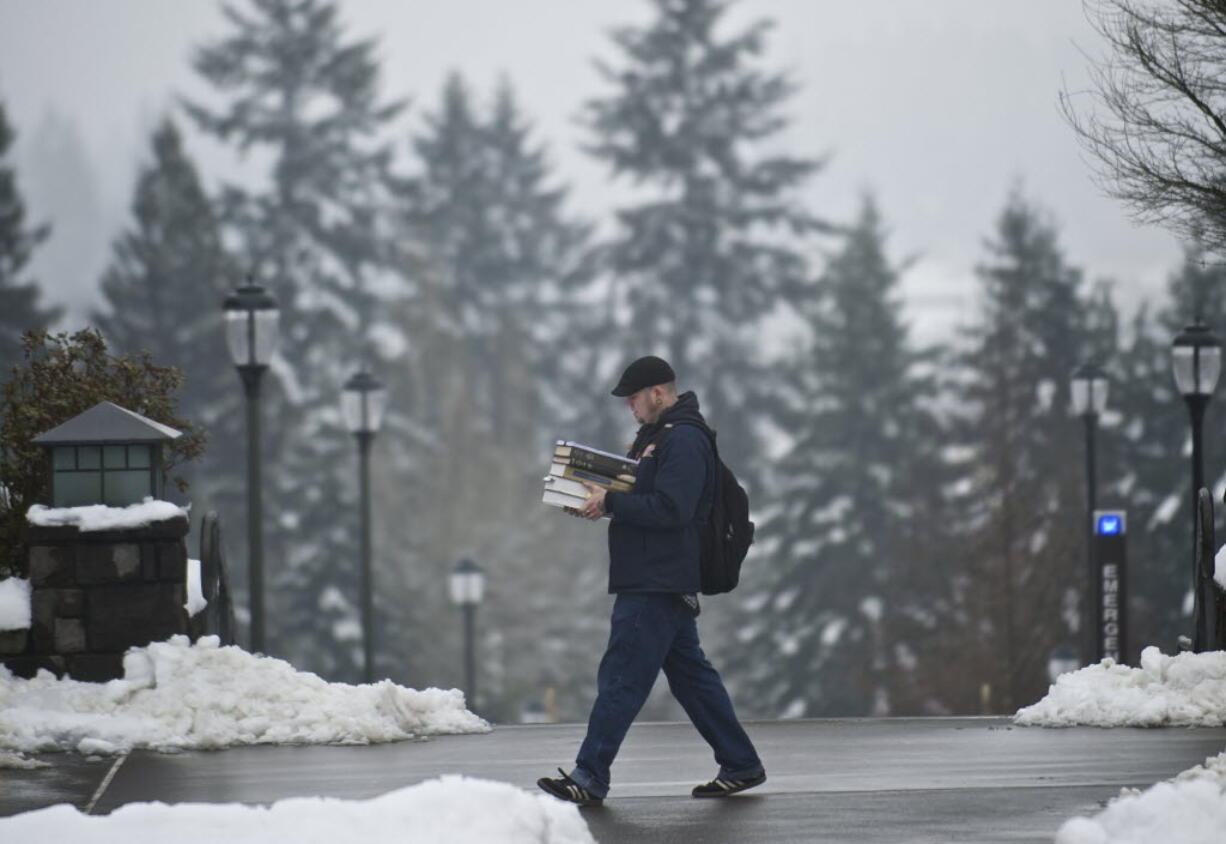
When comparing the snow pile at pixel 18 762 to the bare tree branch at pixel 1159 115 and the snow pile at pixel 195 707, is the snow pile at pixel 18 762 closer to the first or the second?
the snow pile at pixel 195 707

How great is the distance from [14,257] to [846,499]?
22227mm

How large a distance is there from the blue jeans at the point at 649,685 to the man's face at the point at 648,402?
792 millimetres

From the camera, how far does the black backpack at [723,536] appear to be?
983 centimetres

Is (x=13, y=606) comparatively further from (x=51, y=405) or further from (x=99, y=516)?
(x=51, y=405)

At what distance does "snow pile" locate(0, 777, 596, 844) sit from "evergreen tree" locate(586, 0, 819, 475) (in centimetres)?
4959

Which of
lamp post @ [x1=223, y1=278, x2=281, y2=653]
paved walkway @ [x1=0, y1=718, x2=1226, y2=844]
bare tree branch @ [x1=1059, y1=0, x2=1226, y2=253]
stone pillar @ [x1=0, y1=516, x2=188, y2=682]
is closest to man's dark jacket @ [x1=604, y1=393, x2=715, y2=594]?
paved walkway @ [x1=0, y1=718, x2=1226, y2=844]

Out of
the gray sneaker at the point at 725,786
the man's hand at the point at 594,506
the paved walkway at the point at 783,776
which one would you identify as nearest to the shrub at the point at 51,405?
the paved walkway at the point at 783,776

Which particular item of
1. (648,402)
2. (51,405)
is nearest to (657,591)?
(648,402)

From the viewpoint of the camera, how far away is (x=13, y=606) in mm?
11977

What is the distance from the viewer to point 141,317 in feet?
185

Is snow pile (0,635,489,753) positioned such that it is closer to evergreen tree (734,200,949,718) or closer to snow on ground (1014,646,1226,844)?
snow on ground (1014,646,1226,844)

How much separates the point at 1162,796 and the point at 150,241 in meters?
51.4

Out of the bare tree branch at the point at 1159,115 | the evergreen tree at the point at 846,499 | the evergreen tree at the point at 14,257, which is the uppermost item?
the evergreen tree at the point at 14,257

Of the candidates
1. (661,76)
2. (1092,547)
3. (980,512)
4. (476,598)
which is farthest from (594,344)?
(1092,547)
